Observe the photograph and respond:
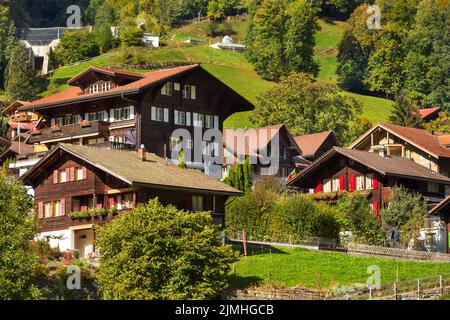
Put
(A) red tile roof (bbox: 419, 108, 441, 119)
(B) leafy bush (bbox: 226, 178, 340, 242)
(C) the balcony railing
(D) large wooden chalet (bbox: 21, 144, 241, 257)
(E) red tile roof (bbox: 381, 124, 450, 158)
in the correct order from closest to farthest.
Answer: (D) large wooden chalet (bbox: 21, 144, 241, 257), (B) leafy bush (bbox: 226, 178, 340, 242), (C) the balcony railing, (E) red tile roof (bbox: 381, 124, 450, 158), (A) red tile roof (bbox: 419, 108, 441, 119)

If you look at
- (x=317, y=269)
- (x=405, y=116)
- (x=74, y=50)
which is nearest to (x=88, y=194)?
(x=317, y=269)

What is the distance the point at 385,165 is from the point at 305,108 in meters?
35.3

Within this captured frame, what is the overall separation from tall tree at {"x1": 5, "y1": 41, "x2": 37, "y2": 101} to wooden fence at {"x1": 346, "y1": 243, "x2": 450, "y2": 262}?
92.8 meters

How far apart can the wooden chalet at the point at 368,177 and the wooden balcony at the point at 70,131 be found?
14.4 m

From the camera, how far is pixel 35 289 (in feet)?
187

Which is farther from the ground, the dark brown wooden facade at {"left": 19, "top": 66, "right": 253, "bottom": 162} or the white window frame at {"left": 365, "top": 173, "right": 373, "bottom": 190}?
the dark brown wooden facade at {"left": 19, "top": 66, "right": 253, "bottom": 162}

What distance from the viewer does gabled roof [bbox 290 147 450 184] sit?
301 ft

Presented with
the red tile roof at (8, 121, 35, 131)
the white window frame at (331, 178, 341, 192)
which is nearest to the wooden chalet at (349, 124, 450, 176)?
the white window frame at (331, 178, 341, 192)

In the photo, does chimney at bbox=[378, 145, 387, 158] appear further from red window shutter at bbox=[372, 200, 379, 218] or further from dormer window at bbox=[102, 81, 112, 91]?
dormer window at bbox=[102, 81, 112, 91]

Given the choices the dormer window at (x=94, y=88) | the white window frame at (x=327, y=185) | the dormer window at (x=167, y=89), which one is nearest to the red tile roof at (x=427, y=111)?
the white window frame at (x=327, y=185)

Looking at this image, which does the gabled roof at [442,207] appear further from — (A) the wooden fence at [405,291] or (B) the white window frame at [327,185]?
(A) the wooden fence at [405,291]

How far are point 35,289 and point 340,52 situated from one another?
135652 mm

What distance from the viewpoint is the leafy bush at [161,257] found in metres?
59.4
